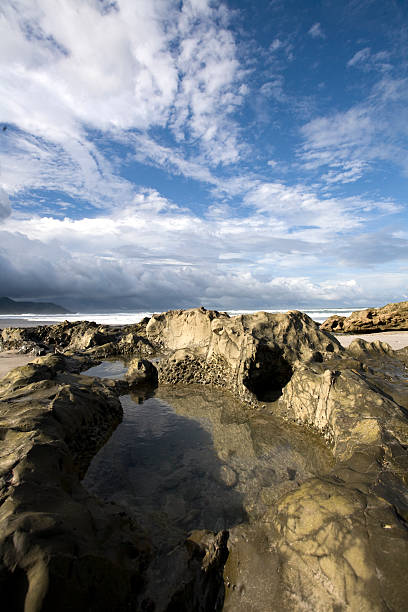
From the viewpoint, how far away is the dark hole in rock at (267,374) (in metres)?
6.14

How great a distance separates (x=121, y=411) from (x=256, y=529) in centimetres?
390

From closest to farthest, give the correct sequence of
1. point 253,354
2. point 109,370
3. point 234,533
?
1. point 234,533
2. point 253,354
3. point 109,370

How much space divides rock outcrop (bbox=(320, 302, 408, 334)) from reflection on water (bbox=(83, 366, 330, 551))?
14948mm

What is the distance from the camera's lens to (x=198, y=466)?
3.89m

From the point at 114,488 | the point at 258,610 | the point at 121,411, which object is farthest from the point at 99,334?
the point at 258,610

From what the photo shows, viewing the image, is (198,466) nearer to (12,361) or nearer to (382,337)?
(12,361)

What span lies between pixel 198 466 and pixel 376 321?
17.4 meters

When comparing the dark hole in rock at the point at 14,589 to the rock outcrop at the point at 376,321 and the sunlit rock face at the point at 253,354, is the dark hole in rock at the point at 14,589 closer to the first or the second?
the sunlit rock face at the point at 253,354

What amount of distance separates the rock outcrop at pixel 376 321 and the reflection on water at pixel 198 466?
14948 millimetres

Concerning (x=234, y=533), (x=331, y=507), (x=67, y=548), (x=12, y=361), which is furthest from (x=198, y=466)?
(x=12, y=361)

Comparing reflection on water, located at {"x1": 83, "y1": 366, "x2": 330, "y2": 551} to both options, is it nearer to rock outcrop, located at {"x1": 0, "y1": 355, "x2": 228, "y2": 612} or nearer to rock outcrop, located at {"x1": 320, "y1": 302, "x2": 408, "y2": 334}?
rock outcrop, located at {"x1": 0, "y1": 355, "x2": 228, "y2": 612}

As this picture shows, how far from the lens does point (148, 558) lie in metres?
2.31

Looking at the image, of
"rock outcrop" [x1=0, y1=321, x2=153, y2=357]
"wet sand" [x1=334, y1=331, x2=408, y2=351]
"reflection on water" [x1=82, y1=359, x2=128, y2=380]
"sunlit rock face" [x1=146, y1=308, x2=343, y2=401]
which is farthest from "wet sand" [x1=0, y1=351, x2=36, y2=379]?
"wet sand" [x1=334, y1=331, x2=408, y2=351]

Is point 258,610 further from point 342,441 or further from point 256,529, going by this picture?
point 342,441
